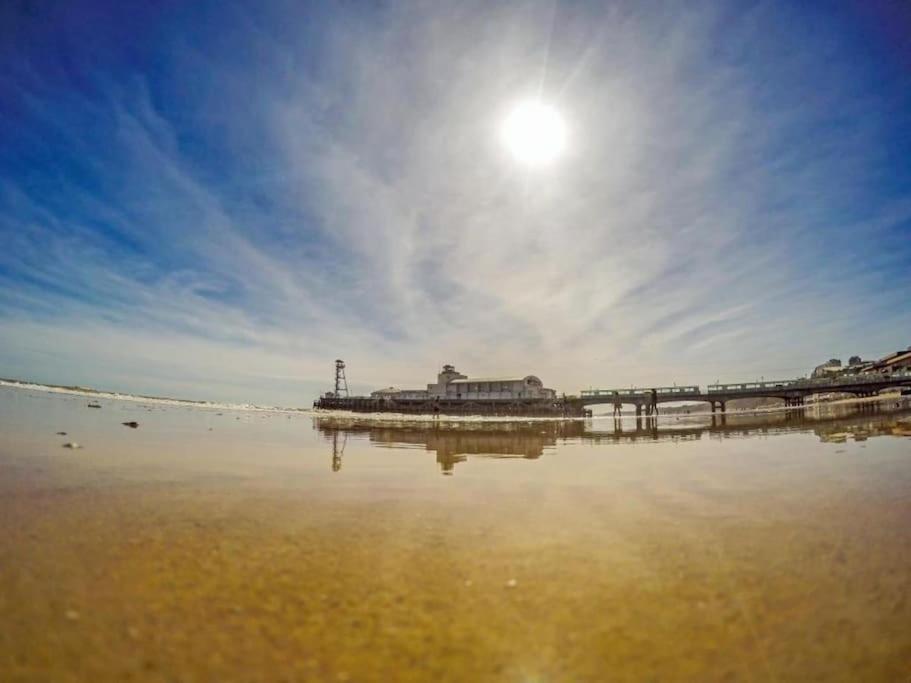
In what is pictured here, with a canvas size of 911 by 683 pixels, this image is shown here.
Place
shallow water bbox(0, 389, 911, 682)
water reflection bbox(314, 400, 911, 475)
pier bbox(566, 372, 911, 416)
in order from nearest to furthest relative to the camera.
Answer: shallow water bbox(0, 389, 911, 682), water reflection bbox(314, 400, 911, 475), pier bbox(566, 372, 911, 416)

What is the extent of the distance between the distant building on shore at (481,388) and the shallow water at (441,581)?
76.6 meters

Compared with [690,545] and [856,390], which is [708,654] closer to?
[690,545]

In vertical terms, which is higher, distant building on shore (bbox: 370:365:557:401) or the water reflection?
distant building on shore (bbox: 370:365:557:401)

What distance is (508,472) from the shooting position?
8930mm

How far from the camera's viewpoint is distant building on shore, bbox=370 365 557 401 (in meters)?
82.6

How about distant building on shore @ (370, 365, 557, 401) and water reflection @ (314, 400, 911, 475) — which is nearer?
water reflection @ (314, 400, 911, 475)

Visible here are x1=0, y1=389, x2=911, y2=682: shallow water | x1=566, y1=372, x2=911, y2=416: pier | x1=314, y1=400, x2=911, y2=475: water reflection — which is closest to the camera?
x1=0, y1=389, x2=911, y2=682: shallow water

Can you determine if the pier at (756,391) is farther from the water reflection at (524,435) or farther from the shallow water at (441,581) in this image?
the shallow water at (441,581)

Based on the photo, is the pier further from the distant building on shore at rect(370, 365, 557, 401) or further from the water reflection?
the water reflection

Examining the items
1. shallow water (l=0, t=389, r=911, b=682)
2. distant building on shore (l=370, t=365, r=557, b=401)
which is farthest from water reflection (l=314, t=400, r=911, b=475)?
distant building on shore (l=370, t=365, r=557, b=401)

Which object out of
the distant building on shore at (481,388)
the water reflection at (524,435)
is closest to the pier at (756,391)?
the distant building on shore at (481,388)

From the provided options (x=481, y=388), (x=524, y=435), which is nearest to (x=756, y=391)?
(x=481, y=388)

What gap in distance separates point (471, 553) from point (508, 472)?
5.34 m

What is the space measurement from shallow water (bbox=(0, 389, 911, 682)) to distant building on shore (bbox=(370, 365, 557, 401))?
251ft
